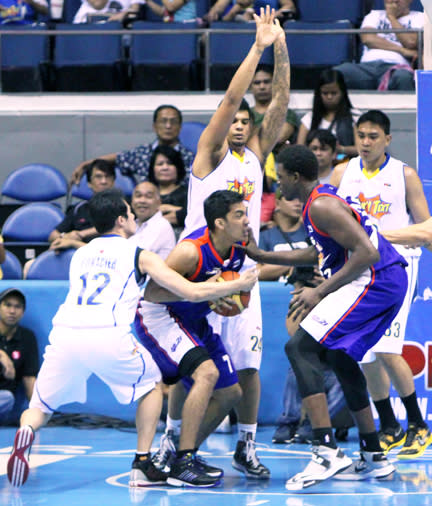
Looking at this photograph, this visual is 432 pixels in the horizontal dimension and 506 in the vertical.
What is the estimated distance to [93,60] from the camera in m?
11.8

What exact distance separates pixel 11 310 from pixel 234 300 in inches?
106

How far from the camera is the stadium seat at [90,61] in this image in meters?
11.7

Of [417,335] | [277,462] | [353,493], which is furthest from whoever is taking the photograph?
[417,335]

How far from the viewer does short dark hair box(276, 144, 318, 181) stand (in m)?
5.91

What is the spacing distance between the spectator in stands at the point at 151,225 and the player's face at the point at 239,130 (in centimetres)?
194

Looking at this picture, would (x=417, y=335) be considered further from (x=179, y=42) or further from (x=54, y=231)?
(x=179, y=42)

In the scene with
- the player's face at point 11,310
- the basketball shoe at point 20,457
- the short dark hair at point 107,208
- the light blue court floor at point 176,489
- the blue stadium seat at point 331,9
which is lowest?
the light blue court floor at point 176,489

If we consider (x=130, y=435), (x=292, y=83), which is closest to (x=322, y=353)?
(x=130, y=435)

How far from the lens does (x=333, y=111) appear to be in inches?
385

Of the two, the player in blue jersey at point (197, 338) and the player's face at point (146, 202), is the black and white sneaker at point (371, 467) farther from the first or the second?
the player's face at point (146, 202)

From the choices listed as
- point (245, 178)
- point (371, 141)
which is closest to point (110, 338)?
point (245, 178)

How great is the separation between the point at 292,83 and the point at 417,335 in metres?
4.80

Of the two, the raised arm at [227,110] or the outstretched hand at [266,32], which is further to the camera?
the outstretched hand at [266,32]

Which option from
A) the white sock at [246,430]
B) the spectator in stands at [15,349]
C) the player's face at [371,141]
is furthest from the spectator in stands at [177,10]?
the white sock at [246,430]
